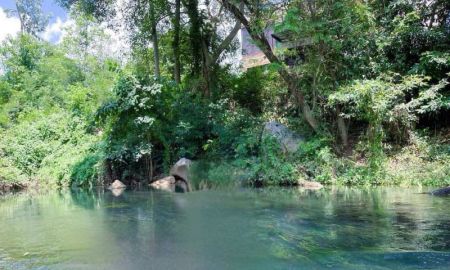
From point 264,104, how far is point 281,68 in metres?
3.77

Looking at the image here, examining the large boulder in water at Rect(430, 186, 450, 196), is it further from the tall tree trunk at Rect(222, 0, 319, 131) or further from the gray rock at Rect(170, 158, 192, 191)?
the gray rock at Rect(170, 158, 192, 191)

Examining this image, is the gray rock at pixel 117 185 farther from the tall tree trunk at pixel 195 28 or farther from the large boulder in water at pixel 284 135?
the tall tree trunk at pixel 195 28

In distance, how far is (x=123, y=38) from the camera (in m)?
20.2

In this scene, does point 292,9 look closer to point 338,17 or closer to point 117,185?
point 338,17

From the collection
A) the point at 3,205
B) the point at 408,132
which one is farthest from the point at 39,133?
the point at 408,132

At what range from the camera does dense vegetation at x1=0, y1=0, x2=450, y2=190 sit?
13570 millimetres

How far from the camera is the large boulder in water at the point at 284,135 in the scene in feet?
48.8

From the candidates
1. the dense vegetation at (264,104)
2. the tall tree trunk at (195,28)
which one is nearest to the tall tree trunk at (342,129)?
the dense vegetation at (264,104)

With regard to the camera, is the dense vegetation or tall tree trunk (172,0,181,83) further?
tall tree trunk (172,0,181,83)

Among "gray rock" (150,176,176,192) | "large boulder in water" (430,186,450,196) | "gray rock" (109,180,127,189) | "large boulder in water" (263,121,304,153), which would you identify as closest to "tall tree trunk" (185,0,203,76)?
"large boulder in water" (263,121,304,153)

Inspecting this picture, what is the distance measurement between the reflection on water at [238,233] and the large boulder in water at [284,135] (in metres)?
3.61

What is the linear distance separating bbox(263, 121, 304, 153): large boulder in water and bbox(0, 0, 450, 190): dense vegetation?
278mm

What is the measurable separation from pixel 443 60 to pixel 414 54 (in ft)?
5.08

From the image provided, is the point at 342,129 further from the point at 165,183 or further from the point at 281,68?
the point at 165,183
